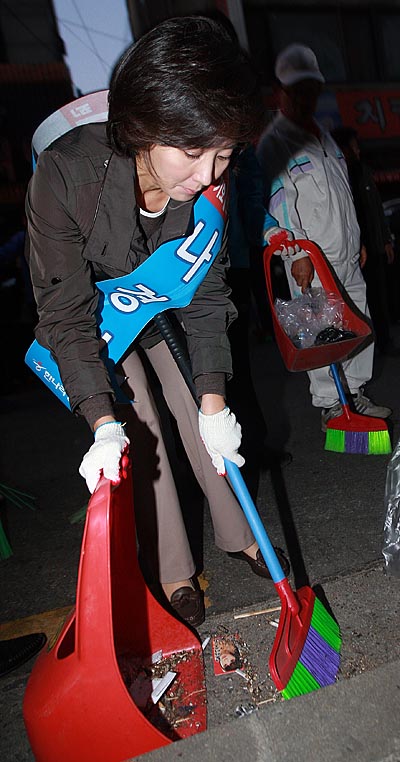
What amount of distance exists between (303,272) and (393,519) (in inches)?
63.1

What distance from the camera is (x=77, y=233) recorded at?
1620 mm

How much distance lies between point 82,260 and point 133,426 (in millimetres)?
579

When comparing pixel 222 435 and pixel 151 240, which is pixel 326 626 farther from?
pixel 151 240

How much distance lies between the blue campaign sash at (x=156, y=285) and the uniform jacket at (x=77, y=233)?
0.07 meters

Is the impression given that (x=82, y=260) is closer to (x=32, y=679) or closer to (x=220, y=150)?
(x=220, y=150)

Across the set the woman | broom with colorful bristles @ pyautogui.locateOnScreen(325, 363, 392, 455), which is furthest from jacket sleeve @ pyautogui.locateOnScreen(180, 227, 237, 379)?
broom with colorful bristles @ pyautogui.locateOnScreen(325, 363, 392, 455)

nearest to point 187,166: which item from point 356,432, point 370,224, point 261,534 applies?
point 261,534

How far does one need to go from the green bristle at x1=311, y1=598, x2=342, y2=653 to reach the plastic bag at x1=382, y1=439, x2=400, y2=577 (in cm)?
26

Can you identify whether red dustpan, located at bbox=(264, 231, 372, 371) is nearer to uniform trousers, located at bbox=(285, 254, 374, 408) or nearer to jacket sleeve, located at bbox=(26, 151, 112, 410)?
uniform trousers, located at bbox=(285, 254, 374, 408)

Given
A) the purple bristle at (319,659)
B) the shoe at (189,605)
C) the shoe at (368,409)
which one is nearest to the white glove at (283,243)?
the shoe at (368,409)

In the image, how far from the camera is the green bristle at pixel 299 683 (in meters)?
1.46

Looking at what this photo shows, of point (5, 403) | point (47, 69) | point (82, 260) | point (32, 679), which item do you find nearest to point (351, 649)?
point (32, 679)

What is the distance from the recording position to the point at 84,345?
5.27 ft

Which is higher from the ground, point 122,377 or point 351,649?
point 122,377
